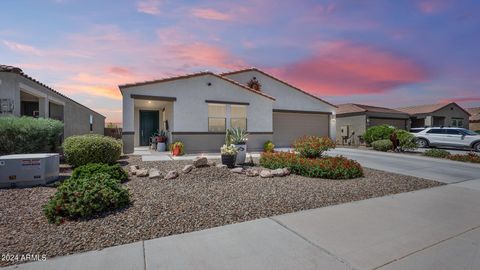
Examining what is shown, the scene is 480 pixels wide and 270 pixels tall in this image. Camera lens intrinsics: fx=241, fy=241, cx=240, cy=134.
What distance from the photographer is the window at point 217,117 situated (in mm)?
14774

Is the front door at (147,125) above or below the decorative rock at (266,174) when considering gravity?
above

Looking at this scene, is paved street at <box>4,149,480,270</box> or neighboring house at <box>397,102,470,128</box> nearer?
paved street at <box>4,149,480,270</box>

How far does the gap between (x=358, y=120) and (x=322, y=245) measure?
24153 millimetres

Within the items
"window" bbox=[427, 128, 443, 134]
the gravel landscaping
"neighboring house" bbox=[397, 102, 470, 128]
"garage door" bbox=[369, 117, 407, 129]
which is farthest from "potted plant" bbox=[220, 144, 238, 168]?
"neighboring house" bbox=[397, 102, 470, 128]

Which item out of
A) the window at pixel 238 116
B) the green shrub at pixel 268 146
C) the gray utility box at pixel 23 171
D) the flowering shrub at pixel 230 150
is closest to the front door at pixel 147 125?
the window at pixel 238 116

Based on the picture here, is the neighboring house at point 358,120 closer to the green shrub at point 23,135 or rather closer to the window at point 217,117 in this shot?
the window at point 217,117

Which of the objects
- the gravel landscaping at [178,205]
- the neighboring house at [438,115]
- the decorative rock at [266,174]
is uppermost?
the neighboring house at [438,115]

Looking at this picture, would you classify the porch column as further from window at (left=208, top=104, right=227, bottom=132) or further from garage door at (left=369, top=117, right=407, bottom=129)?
garage door at (left=369, top=117, right=407, bottom=129)

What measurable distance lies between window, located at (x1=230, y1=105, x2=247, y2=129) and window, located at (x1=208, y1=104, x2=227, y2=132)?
1.77 feet

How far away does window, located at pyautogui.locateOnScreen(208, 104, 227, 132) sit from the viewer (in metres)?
14.8

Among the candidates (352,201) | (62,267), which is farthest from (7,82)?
(352,201)

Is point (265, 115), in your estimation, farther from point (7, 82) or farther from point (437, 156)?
point (7, 82)

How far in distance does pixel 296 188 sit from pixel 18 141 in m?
9.07

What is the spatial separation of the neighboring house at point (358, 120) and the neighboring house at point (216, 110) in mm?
5970
